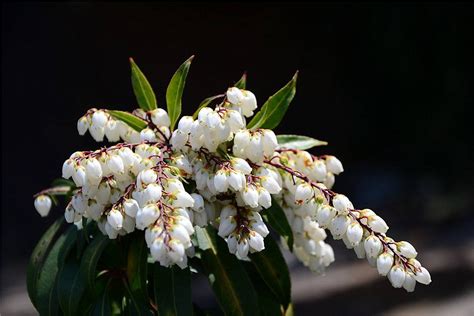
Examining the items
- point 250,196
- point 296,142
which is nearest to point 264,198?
point 250,196

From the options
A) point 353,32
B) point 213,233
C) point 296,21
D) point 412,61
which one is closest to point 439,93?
point 412,61

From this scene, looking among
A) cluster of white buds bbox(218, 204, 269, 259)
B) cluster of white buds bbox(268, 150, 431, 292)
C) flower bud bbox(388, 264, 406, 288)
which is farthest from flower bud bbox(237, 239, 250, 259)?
flower bud bbox(388, 264, 406, 288)

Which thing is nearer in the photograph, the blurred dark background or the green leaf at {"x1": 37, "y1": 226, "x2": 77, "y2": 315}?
the green leaf at {"x1": 37, "y1": 226, "x2": 77, "y2": 315}

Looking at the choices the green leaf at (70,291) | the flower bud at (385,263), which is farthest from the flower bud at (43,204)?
the flower bud at (385,263)

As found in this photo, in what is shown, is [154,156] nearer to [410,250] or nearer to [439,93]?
[410,250]

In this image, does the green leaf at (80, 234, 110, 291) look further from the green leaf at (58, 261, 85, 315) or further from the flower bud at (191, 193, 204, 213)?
the flower bud at (191, 193, 204, 213)

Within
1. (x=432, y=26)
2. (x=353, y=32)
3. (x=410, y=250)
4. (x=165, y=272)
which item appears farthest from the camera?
(x=353, y=32)
